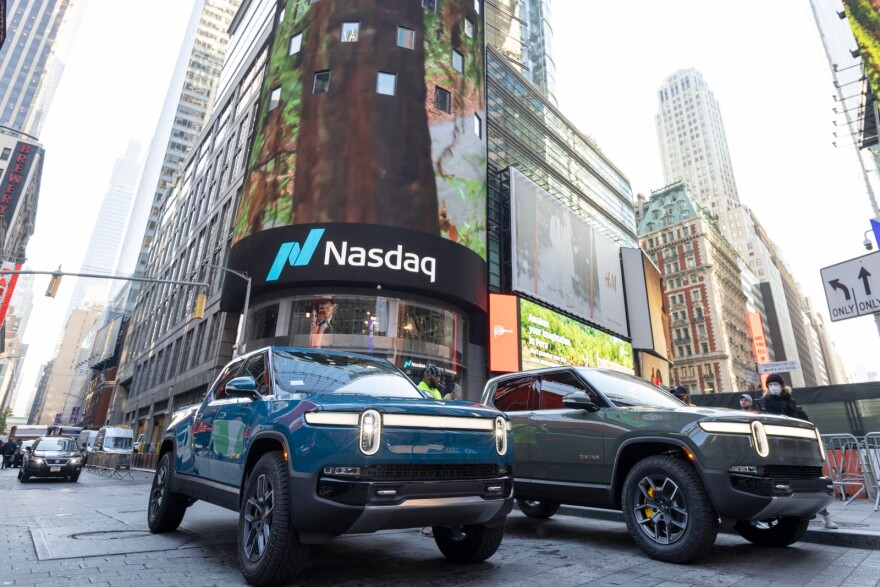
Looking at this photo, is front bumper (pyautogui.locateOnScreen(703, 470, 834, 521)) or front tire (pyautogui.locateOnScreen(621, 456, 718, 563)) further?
front tire (pyautogui.locateOnScreen(621, 456, 718, 563))

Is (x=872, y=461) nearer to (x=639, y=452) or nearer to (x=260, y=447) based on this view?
(x=639, y=452)

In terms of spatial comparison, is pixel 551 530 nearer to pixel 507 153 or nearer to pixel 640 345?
pixel 507 153

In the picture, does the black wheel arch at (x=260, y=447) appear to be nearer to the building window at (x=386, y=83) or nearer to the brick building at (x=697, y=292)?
the building window at (x=386, y=83)

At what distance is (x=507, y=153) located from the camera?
147ft

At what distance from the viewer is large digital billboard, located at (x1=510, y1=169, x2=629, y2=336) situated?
123ft

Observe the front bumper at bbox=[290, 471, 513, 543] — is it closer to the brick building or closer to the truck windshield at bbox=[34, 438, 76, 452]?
the truck windshield at bbox=[34, 438, 76, 452]

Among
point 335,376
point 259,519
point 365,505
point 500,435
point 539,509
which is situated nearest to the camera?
point 365,505

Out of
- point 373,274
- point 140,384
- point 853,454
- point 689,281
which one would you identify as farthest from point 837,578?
point 689,281

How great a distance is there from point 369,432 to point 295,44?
37.0 m

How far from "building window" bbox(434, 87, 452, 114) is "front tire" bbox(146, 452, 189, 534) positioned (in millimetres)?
30220

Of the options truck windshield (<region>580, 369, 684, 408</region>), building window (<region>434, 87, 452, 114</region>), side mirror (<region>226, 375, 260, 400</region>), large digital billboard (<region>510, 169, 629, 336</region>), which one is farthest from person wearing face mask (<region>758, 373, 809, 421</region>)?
building window (<region>434, 87, 452, 114</region>)

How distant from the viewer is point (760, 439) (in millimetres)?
4484

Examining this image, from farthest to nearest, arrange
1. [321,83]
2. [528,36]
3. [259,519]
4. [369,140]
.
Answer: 1. [528,36]
2. [321,83]
3. [369,140]
4. [259,519]

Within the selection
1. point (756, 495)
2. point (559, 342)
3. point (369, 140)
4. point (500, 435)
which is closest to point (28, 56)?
point (369, 140)
